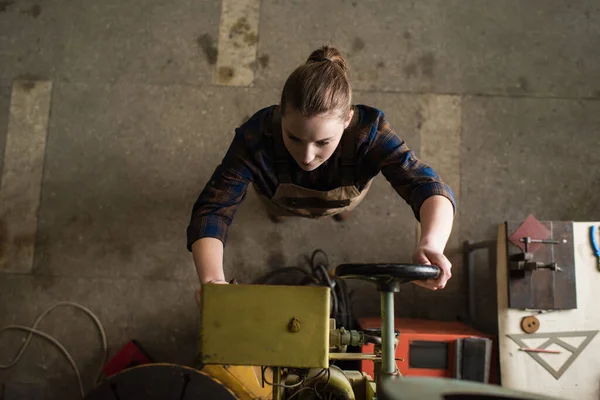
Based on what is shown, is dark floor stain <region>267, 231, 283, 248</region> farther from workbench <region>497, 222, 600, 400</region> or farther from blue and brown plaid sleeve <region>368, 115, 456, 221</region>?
workbench <region>497, 222, 600, 400</region>

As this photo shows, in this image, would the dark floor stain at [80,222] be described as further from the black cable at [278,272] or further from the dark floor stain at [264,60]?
the dark floor stain at [264,60]

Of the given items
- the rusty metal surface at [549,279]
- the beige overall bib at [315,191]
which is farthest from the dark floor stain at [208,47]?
the rusty metal surface at [549,279]

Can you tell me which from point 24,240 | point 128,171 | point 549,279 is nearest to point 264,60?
point 128,171

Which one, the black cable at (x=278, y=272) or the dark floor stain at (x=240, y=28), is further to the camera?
the dark floor stain at (x=240, y=28)

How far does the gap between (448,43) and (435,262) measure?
124 cm

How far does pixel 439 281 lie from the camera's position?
32.9 inches

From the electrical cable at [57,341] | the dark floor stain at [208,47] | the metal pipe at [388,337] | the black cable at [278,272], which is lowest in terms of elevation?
the electrical cable at [57,341]

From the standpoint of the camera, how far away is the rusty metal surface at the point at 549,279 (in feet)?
4.49

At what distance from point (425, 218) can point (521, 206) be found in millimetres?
831

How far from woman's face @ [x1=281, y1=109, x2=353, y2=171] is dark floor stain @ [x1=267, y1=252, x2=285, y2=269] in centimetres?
66

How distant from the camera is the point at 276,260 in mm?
1695

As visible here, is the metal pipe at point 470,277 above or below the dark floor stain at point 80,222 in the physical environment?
below

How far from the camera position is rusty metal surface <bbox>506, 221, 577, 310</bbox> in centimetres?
137

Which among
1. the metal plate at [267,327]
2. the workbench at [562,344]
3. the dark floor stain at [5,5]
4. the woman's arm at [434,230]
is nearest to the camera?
the metal plate at [267,327]
